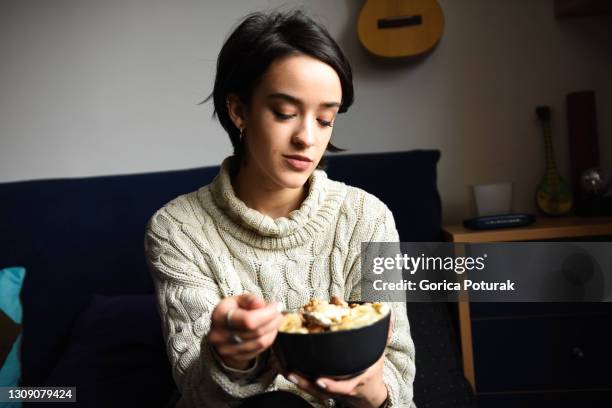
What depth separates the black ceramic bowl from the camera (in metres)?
0.63

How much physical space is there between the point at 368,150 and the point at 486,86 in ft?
1.68

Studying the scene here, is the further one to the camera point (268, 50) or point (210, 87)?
point (210, 87)

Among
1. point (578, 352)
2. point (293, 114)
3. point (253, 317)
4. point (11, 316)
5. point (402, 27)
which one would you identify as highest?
point (402, 27)

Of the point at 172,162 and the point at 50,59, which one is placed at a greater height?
the point at 50,59

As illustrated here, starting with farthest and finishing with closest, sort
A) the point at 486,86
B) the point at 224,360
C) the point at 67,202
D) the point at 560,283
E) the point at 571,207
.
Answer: the point at 486,86 → the point at 571,207 → the point at 67,202 → the point at 560,283 → the point at 224,360

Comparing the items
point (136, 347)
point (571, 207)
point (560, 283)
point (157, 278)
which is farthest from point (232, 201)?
point (571, 207)

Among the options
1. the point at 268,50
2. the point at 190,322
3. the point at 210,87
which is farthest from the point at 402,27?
the point at 190,322

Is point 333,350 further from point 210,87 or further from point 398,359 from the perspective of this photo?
point 210,87

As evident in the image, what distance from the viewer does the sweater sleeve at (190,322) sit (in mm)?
780

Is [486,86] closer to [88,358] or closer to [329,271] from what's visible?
[329,271]

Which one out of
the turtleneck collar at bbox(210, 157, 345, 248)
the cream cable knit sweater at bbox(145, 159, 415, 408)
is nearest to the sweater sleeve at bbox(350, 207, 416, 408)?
the cream cable knit sweater at bbox(145, 159, 415, 408)

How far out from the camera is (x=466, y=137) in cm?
202

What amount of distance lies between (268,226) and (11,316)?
975 mm

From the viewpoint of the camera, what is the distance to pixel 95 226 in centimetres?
171
